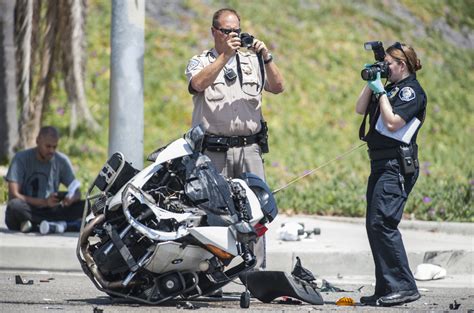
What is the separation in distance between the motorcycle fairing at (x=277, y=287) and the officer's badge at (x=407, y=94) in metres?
1.37

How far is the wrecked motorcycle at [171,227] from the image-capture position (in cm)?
706

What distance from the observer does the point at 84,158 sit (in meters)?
16.0

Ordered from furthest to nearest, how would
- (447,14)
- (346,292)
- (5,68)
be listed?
(447,14), (5,68), (346,292)

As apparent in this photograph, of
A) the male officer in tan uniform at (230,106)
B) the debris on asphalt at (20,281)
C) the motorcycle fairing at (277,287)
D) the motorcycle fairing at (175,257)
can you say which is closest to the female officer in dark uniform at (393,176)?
the motorcycle fairing at (277,287)

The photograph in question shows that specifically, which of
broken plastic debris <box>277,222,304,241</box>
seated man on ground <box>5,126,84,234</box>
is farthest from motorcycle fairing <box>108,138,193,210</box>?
seated man on ground <box>5,126,84,234</box>

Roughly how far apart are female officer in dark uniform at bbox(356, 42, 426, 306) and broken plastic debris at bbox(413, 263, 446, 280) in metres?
1.97

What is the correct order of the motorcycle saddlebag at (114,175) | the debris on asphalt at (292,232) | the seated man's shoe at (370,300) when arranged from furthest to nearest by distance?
the debris on asphalt at (292,232) < the seated man's shoe at (370,300) < the motorcycle saddlebag at (114,175)

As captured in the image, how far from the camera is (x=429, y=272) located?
9.55 m

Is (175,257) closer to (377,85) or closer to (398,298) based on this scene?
(398,298)

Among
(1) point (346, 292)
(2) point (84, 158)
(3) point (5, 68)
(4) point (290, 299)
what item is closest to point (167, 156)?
(4) point (290, 299)

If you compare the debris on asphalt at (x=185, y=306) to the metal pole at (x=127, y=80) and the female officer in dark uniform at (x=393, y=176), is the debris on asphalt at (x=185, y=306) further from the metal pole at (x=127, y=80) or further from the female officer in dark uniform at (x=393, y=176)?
the metal pole at (x=127, y=80)

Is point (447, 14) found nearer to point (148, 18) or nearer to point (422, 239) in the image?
point (148, 18)

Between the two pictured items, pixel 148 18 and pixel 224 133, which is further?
pixel 148 18

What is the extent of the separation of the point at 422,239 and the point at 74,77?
19.8 feet
